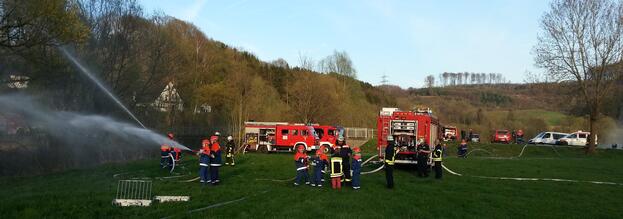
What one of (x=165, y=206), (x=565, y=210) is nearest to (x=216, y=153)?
(x=165, y=206)

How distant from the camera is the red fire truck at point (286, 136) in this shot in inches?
1681

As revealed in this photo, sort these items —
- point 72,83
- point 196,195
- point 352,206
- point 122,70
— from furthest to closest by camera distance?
point 122,70
point 72,83
point 196,195
point 352,206

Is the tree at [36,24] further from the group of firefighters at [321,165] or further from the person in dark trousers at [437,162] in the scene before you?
the person in dark trousers at [437,162]

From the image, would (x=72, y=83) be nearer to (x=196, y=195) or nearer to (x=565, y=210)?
(x=196, y=195)

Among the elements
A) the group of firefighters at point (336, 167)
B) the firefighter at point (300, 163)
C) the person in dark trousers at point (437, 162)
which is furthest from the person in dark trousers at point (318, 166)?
the person in dark trousers at point (437, 162)

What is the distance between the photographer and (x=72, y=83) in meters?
30.6

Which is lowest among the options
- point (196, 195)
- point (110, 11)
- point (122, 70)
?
point (196, 195)

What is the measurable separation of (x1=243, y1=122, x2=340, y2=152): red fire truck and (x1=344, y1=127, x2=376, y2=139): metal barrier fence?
18.1 m

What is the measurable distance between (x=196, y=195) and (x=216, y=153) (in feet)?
11.7

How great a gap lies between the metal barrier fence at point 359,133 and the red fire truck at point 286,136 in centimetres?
1810

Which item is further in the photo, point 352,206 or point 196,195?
point 196,195

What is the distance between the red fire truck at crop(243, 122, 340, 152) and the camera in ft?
A: 140

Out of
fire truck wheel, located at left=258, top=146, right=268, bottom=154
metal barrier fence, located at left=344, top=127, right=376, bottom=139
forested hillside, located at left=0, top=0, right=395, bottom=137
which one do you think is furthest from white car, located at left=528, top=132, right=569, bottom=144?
fire truck wheel, located at left=258, top=146, right=268, bottom=154

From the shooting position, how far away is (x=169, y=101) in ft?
155
